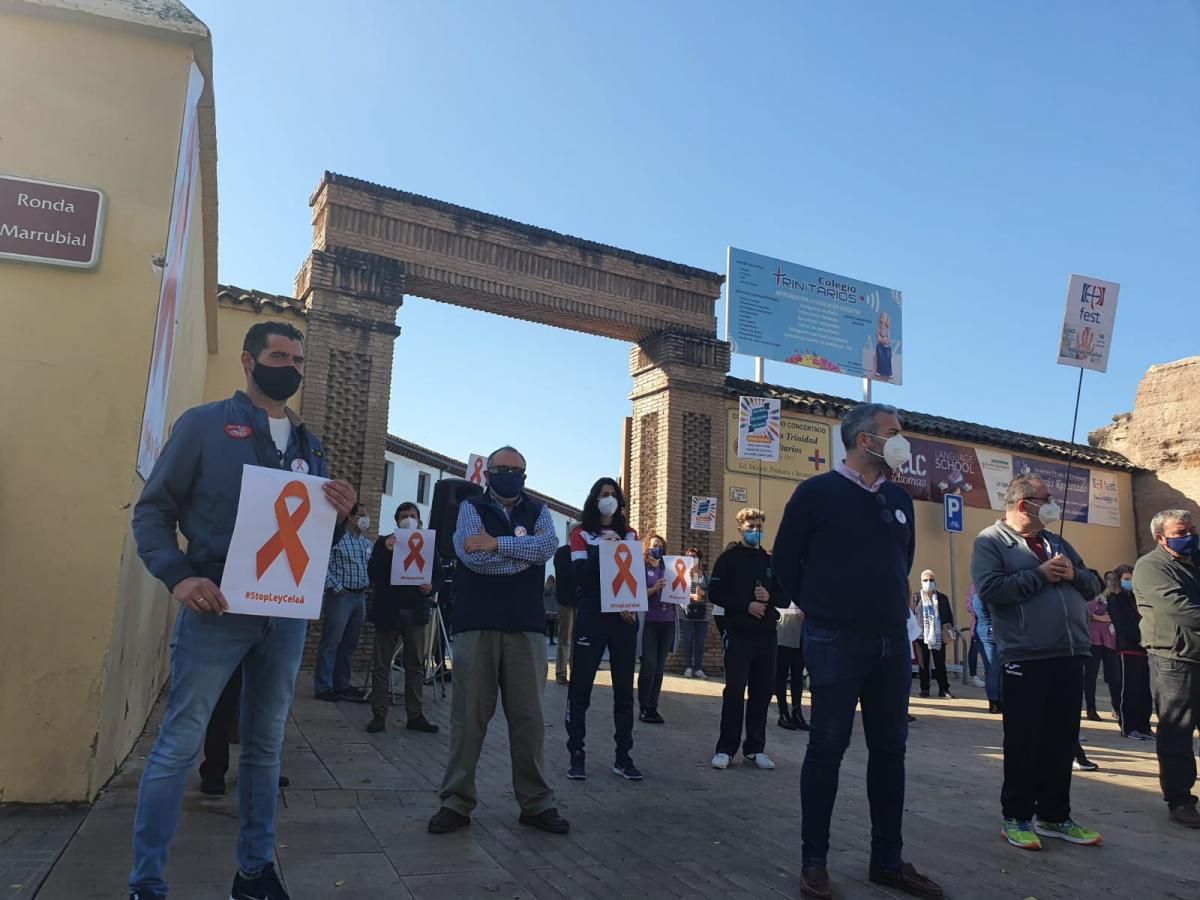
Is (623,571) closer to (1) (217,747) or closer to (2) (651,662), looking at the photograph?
(1) (217,747)

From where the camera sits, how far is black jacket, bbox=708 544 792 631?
267 inches

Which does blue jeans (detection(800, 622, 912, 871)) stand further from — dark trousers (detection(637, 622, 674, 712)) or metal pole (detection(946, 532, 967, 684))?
metal pole (detection(946, 532, 967, 684))

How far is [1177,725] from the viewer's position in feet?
18.4

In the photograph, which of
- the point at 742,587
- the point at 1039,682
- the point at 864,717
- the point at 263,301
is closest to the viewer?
Answer: the point at 864,717

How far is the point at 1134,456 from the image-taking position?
24062mm

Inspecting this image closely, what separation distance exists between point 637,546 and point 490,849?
9.69 feet

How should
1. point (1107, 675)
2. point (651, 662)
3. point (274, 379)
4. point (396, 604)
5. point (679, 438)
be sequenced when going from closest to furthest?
point (274, 379) < point (396, 604) < point (651, 662) < point (1107, 675) < point (679, 438)

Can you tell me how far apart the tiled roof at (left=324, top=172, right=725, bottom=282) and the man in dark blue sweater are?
12.0 meters

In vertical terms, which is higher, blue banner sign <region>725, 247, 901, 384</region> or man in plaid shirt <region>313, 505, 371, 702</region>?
blue banner sign <region>725, 247, 901, 384</region>

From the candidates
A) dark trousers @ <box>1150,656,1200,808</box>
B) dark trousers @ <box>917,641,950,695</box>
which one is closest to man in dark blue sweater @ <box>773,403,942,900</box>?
dark trousers @ <box>1150,656,1200,808</box>

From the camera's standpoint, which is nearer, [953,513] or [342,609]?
[342,609]

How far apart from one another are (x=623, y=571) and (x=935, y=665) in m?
9.06

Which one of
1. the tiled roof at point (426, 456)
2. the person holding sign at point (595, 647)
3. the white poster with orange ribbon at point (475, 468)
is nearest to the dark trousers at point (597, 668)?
the person holding sign at point (595, 647)

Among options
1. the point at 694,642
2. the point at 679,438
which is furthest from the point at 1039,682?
the point at 679,438
